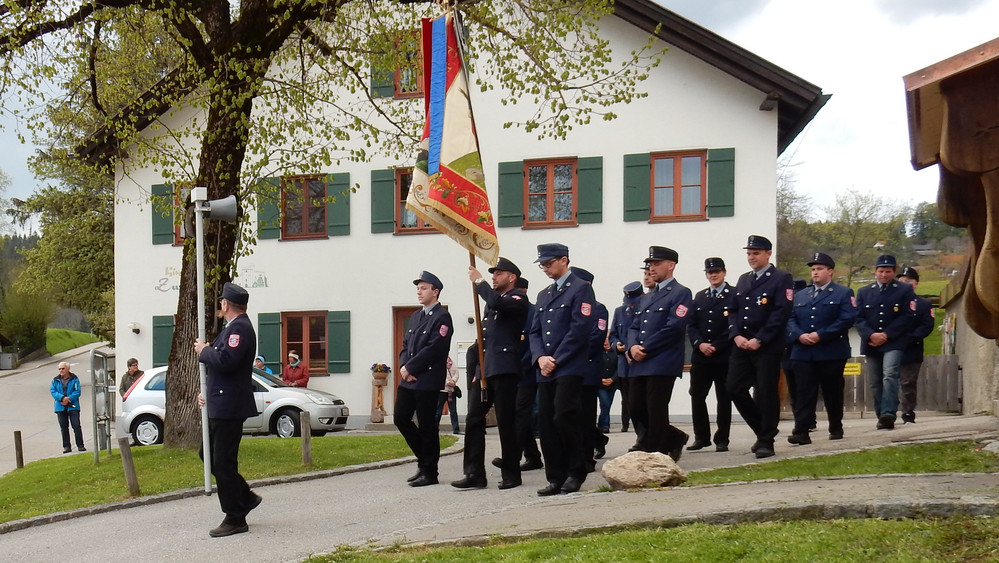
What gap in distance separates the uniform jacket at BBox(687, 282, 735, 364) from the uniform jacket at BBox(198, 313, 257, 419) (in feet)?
15.6

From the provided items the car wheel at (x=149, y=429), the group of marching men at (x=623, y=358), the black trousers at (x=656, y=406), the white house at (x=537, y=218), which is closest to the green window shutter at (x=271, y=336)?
the white house at (x=537, y=218)

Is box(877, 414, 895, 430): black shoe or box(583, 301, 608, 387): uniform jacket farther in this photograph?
box(877, 414, 895, 430): black shoe

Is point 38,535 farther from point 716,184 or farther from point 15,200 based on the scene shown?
point 15,200

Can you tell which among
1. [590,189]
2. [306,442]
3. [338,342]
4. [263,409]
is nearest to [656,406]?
[306,442]

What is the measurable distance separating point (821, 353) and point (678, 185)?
40.0 feet

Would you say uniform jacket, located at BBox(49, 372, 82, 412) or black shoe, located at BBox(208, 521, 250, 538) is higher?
black shoe, located at BBox(208, 521, 250, 538)

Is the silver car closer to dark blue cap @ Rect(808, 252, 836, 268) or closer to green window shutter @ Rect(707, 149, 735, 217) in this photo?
green window shutter @ Rect(707, 149, 735, 217)

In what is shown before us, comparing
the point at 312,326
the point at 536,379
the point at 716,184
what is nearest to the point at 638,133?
the point at 716,184

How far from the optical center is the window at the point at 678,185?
23.3 metres

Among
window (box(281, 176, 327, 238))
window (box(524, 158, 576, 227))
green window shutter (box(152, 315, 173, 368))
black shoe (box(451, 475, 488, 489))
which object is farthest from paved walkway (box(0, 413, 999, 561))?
green window shutter (box(152, 315, 173, 368))

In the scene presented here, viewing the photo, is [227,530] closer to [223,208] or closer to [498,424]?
[498,424]

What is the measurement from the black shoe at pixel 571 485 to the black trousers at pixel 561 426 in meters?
0.05

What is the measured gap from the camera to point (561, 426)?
8.96 meters

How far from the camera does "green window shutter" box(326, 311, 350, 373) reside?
25.5m
